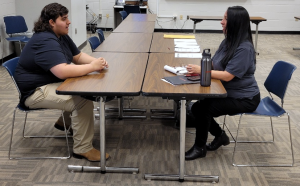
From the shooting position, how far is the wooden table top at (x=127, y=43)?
3375mm

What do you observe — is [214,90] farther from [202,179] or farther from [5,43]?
[5,43]

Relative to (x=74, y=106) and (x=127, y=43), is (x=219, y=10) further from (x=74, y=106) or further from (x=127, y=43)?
Result: (x=74, y=106)

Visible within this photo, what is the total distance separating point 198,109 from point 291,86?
2.46 meters

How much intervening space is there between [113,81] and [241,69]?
2.79ft

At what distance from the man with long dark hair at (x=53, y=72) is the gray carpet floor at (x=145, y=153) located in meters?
0.25

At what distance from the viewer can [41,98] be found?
255 cm

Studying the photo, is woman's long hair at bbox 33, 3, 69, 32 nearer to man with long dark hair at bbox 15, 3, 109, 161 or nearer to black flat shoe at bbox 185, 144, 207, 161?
man with long dark hair at bbox 15, 3, 109, 161

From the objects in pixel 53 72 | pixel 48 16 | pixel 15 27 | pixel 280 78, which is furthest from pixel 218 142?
pixel 15 27

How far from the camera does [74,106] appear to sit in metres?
2.55

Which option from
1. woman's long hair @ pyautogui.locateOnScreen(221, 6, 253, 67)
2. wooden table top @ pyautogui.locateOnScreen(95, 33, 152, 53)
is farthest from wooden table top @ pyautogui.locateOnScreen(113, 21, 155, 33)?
woman's long hair @ pyautogui.locateOnScreen(221, 6, 253, 67)

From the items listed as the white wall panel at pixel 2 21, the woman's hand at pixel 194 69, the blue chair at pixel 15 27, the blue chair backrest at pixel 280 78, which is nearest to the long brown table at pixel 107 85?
the woman's hand at pixel 194 69

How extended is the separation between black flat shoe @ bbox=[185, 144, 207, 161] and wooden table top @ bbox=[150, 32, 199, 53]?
1.02 metres

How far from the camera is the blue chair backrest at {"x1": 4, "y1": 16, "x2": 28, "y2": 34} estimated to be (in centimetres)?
544

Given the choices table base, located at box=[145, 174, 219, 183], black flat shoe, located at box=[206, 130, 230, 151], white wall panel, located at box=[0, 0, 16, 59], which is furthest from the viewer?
white wall panel, located at box=[0, 0, 16, 59]
